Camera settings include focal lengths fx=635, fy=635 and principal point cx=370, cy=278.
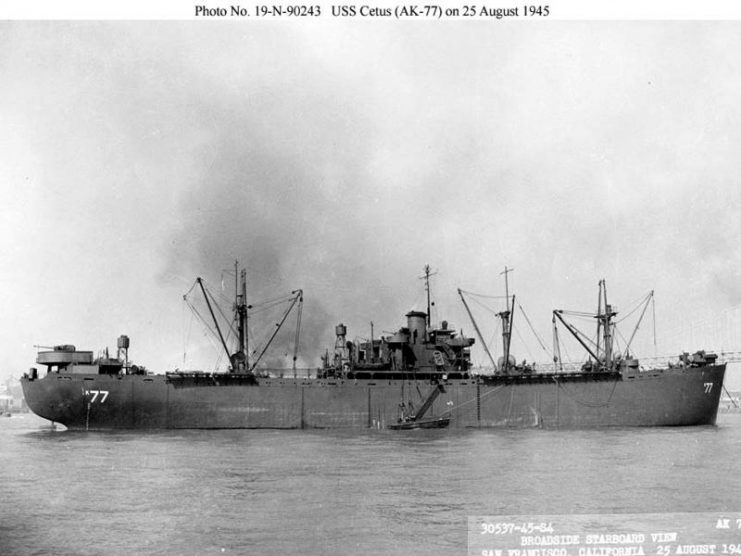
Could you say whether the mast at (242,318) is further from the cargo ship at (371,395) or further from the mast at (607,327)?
the mast at (607,327)

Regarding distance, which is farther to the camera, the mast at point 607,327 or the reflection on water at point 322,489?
the mast at point 607,327

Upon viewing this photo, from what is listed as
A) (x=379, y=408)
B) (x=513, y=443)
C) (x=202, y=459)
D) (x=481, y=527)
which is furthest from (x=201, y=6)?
(x=379, y=408)

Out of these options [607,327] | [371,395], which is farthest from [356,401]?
[607,327]

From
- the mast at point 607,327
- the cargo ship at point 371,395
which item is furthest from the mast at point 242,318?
the mast at point 607,327

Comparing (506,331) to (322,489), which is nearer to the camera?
(322,489)

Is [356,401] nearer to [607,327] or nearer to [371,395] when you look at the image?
[371,395]

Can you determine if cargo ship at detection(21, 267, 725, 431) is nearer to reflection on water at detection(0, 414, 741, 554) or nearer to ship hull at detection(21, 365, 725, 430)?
ship hull at detection(21, 365, 725, 430)
